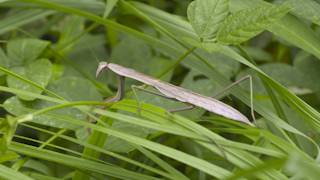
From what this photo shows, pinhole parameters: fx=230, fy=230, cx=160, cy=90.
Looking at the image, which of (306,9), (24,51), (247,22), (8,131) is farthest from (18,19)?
(306,9)

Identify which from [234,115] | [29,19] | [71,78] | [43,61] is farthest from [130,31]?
[29,19]

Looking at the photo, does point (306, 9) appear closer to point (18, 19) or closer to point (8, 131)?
point (8, 131)

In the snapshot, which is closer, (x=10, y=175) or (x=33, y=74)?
(x=10, y=175)

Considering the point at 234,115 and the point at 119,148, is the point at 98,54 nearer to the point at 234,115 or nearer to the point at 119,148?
the point at 119,148

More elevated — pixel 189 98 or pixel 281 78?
pixel 281 78

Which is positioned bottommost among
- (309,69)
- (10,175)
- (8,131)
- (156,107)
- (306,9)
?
(10,175)
